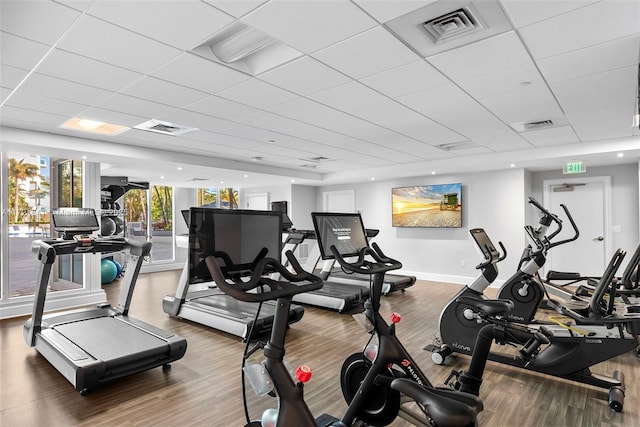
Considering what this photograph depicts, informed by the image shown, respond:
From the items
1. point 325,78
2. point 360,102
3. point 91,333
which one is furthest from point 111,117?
point 360,102

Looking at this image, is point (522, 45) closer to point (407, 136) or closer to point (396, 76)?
point (396, 76)

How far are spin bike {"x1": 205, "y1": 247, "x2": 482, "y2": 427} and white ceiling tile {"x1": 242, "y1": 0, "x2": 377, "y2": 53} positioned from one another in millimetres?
1368

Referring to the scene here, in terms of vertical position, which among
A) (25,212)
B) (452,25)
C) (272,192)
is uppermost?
(452,25)

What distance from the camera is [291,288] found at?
1538 mm

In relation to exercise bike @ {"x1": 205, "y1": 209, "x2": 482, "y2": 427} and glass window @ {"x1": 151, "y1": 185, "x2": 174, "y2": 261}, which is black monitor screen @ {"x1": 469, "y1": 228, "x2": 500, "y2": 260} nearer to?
exercise bike @ {"x1": 205, "y1": 209, "x2": 482, "y2": 427}

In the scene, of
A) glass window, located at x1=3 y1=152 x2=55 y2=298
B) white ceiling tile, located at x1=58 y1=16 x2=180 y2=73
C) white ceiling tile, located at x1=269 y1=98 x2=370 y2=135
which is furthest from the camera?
glass window, located at x1=3 y1=152 x2=55 y2=298

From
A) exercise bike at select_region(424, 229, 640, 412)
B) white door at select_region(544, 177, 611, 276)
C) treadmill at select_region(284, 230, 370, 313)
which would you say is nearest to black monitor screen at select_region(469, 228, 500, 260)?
exercise bike at select_region(424, 229, 640, 412)

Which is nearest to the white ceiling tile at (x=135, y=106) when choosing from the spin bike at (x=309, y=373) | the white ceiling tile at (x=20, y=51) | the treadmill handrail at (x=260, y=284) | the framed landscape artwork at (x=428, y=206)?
the white ceiling tile at (x=20, y=51)

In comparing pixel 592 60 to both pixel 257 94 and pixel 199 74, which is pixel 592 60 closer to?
pixel 257 94

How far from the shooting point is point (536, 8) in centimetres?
201

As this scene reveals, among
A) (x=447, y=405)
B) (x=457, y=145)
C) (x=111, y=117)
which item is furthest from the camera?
(x=457, y=145)

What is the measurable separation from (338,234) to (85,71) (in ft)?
7.69

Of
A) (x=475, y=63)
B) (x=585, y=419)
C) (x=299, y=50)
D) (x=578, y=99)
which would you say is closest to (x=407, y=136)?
(x=578, y=99)

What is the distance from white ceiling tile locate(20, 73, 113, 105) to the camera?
2.99 meters
